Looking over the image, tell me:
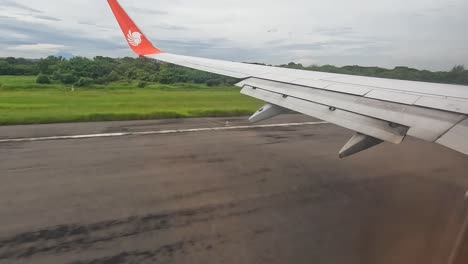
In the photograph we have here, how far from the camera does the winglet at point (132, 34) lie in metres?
7.67

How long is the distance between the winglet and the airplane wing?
3.67m

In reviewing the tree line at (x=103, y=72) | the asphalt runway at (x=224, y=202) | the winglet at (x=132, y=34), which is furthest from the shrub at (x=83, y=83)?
the winglet at (x=132, y=34)

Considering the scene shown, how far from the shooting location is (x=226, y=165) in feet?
22.7

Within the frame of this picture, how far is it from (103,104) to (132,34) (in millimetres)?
6409

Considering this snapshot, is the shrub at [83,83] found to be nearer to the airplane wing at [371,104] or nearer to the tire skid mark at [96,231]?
the airplane wing at [371,104]

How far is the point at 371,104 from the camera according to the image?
347cm

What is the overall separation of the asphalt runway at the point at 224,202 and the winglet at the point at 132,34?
2.43m

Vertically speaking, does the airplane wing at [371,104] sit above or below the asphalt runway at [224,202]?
above

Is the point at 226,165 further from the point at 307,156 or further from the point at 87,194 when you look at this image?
the point at 87,194

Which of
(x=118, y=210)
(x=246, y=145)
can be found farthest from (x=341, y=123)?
(x=246, y=145)

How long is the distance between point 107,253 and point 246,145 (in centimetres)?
531

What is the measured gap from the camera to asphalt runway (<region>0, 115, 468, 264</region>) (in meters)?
3.79

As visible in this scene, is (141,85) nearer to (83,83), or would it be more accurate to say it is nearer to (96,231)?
(83,83)

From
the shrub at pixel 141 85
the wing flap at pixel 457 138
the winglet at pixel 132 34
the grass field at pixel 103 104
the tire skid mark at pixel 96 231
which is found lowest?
the tire skid mark at pixel 96 231
